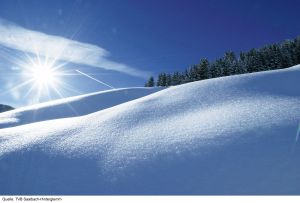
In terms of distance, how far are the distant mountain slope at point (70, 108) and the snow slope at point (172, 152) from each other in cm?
350

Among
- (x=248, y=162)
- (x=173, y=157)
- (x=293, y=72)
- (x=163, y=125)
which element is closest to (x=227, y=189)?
(x=248, y=162)

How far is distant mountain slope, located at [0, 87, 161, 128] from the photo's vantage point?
29.3 ft

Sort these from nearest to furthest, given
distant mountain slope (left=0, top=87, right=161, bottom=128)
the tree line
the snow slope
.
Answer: the snow slope → distant mountain slope (left=0, top=87, right=161, bottom=128) → the tree line

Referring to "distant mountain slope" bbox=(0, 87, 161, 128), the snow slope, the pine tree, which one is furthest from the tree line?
the snow slope

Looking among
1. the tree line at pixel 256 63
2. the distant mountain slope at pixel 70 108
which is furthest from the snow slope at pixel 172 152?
the tree line at pixel 256 63

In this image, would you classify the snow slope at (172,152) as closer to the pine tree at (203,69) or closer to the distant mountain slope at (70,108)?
the distant mountain slope at (70,108)

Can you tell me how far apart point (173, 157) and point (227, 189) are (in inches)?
33.6

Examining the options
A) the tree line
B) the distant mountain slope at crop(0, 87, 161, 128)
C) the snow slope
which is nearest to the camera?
the snow slope

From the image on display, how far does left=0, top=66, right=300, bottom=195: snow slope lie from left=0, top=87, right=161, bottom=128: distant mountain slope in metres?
3.50

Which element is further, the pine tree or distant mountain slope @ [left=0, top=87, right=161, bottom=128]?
the pine tree

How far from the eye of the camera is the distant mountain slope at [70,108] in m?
8.94

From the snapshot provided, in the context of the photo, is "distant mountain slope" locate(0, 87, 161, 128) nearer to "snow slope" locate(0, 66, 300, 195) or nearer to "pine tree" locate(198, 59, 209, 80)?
"snow slope" locate(0, 66, 300, 195)

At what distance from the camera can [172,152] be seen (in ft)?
11.7

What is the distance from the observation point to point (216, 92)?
6.30 meters
